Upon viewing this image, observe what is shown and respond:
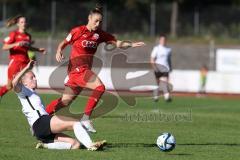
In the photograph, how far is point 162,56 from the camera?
29.3 meters

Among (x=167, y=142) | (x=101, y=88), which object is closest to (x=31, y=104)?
(x=167, y=142)

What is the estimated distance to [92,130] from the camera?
1577 cm

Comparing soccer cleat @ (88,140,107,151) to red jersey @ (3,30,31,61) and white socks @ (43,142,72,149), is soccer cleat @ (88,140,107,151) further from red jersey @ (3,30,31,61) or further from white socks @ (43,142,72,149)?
red jersey @ (3,30,31,61)

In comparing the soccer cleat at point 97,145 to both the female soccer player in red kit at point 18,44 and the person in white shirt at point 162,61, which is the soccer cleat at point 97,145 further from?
the person in white shirt at point 162,61

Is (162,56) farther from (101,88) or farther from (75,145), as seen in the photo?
(75,145)

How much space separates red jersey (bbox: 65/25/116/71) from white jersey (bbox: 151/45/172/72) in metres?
13.6

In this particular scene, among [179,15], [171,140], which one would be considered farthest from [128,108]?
[179,15]

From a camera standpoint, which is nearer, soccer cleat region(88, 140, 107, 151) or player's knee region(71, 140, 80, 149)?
soccer cleat region(88, 140, 107, 151)

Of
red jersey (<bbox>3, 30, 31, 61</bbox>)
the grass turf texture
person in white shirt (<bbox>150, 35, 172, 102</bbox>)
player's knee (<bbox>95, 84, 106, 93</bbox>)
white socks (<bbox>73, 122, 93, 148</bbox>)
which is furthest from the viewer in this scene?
person in white shirt (<bbox>150, 35, 172, 102</bbox>)

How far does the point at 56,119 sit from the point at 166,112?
36.7 ft

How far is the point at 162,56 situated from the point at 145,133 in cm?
1302

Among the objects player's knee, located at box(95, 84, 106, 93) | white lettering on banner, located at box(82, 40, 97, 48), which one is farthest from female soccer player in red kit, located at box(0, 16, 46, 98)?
player's knee, located at box(95, 84, 106, 93)

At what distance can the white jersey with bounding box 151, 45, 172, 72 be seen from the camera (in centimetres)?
2919

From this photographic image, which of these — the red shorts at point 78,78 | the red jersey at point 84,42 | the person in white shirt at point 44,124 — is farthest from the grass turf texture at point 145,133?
the red jersey at point 84,42
